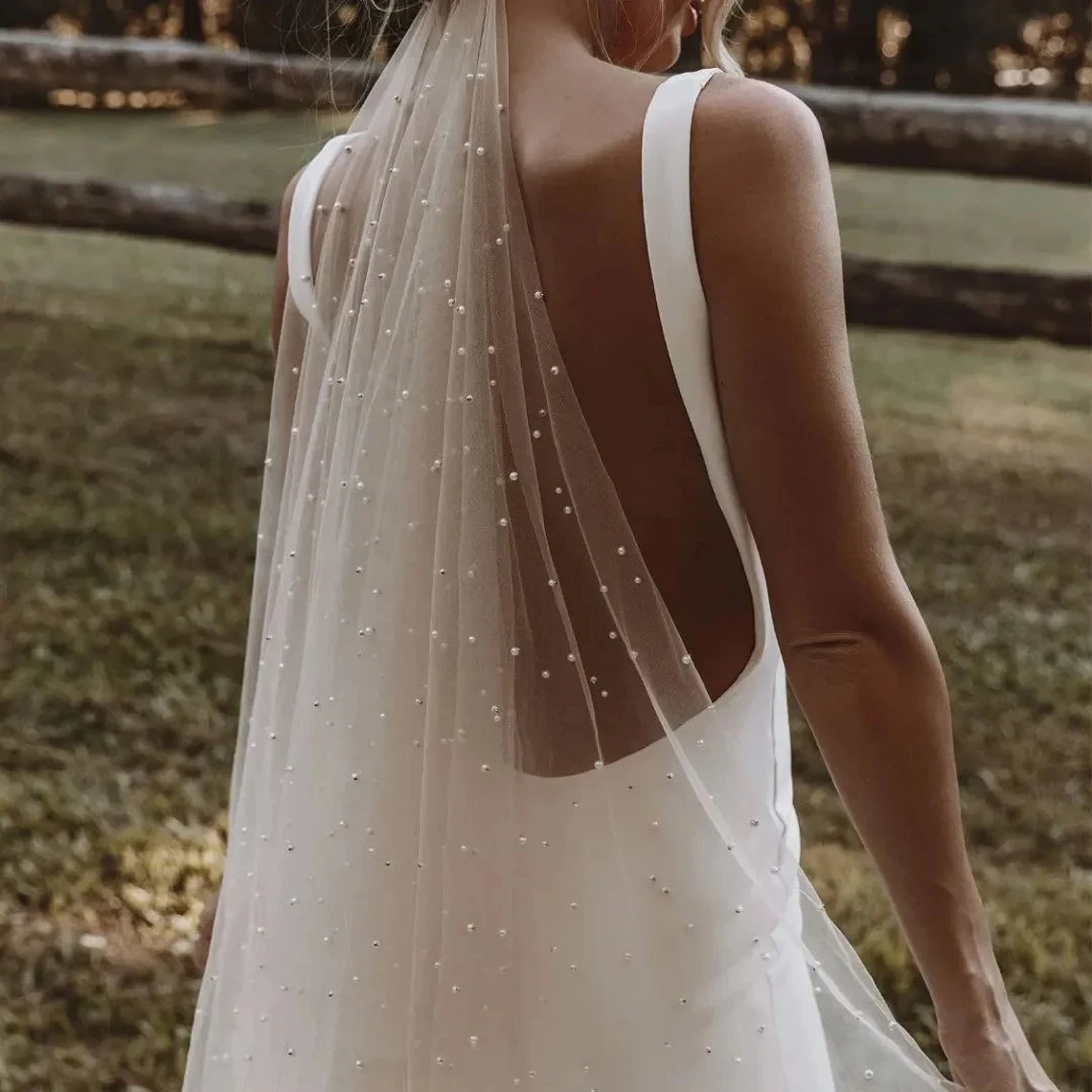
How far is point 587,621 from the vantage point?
2.11 ft

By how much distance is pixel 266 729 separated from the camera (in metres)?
0.76

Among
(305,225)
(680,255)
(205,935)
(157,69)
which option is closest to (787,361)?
(680,255)

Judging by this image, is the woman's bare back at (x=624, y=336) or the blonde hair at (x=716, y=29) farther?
the blonde hair at (x=716, y=29)

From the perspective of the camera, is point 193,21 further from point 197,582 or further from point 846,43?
point 846,43

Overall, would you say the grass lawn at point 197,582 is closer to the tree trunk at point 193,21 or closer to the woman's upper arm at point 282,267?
the tree trunk at point 193,21

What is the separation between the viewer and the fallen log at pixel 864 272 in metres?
2.94

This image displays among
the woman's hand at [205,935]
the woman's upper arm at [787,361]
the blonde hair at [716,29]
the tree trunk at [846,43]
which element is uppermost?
the tree trunk at [846,43]

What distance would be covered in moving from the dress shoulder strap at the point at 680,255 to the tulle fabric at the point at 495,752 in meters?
0.06

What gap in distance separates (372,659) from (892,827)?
0.90 ft

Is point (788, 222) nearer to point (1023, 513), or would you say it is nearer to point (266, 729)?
point (266, 729)

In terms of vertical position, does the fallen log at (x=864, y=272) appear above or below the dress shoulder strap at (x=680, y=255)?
below

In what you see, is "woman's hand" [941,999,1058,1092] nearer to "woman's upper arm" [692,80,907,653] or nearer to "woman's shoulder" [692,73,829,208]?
"woman's upper arm" [692,80,907,653]

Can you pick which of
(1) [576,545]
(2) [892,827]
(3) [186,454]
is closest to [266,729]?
(1) [576,545]

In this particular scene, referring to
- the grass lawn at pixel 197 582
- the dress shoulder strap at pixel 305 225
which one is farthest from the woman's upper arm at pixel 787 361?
the grass lawn at pixel 197 582
